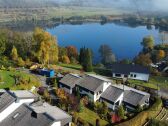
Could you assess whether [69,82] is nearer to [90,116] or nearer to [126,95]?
[126,95]

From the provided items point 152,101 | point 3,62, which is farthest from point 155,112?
point 3,62

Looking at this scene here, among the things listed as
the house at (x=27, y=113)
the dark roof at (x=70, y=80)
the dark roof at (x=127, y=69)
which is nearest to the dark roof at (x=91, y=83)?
the dark roof at (x=70, y=80)

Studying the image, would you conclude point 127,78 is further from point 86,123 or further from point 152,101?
point 86,123

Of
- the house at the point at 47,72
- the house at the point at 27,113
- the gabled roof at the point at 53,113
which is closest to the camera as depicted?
the house at the point at 27,113

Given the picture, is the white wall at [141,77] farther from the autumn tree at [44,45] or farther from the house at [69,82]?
the house at [69,82]

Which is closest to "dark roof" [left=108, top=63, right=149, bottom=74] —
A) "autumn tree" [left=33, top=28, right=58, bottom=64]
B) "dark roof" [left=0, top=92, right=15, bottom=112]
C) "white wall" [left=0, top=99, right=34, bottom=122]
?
"autumn tree" [left=33, top=28, right=58, bottom=64]

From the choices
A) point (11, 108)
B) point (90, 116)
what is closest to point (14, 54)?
point (90, 116)
